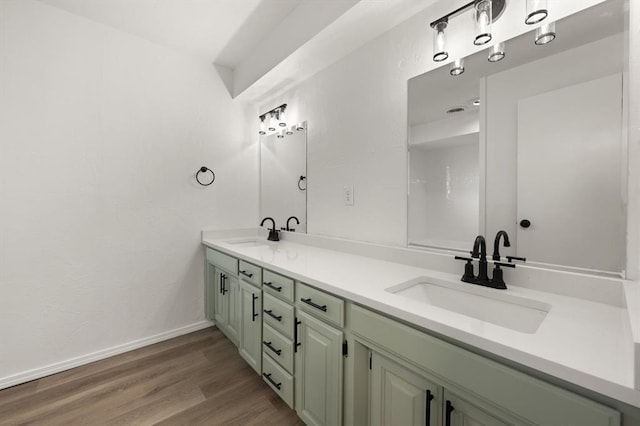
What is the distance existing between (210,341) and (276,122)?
6.69 feet

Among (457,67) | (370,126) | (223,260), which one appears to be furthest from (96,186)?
(457,67)

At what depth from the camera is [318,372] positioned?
127 cm

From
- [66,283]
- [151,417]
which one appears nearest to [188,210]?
[66,283]

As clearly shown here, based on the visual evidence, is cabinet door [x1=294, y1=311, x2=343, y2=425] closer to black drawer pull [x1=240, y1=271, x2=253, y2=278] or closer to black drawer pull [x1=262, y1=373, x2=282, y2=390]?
black drawer pull [x1=262, y1=373, x2=282, y2=390]

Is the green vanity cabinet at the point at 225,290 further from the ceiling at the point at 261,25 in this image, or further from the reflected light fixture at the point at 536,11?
the reflected light fixture at the point at 536,11

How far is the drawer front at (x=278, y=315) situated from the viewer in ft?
4.72

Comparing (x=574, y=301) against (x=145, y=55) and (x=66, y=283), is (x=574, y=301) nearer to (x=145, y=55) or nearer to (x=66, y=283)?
(x=66, y=283)

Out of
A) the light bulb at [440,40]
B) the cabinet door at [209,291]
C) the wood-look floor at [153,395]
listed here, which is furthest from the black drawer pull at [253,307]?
the light bulb at [440,40]

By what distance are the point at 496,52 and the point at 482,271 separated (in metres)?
0.94

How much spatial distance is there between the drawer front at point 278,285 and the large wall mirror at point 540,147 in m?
0.79

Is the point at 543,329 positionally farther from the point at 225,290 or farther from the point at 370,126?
the point at 225,290

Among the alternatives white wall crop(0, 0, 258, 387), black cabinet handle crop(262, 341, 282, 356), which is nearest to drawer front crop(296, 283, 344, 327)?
black cabinet handle crop(262, 341, 282, 356)

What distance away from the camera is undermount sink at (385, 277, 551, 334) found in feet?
3.17

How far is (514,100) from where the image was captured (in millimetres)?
1170
